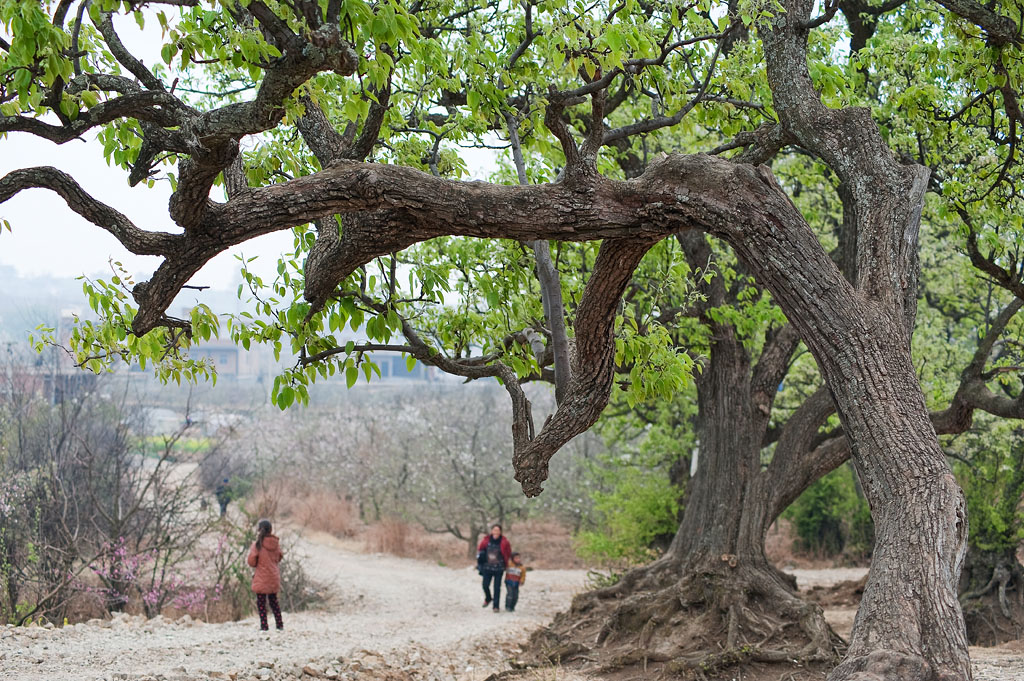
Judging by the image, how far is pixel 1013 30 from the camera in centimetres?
568

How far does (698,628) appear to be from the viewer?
337 inches

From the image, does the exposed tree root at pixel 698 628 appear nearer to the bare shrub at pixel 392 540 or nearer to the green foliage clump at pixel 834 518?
the green foliage clump at pixel 834 518

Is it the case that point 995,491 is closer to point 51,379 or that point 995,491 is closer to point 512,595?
point 512,595

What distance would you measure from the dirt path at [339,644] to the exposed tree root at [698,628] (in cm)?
62

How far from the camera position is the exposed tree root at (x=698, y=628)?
25.7 feet

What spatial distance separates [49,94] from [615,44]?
2800mm

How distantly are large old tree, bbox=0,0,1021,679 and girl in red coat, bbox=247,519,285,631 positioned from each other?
4425 mm

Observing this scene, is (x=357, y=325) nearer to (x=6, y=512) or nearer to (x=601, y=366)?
(x=601, y=366)

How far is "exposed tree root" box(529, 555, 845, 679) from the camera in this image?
783cm

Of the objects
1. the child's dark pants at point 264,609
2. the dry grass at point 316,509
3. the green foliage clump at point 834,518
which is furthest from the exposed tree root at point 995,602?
the dry grass at point 316,509

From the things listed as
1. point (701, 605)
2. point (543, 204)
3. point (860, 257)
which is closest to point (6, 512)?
point (701, 605)

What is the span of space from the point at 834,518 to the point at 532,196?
15929mm

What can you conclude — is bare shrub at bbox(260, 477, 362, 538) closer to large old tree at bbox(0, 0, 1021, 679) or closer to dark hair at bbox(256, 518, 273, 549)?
dark hair at bbox(256, 518, 273, 549)

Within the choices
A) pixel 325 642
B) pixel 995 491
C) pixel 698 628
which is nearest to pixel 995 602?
pixel 995 491
